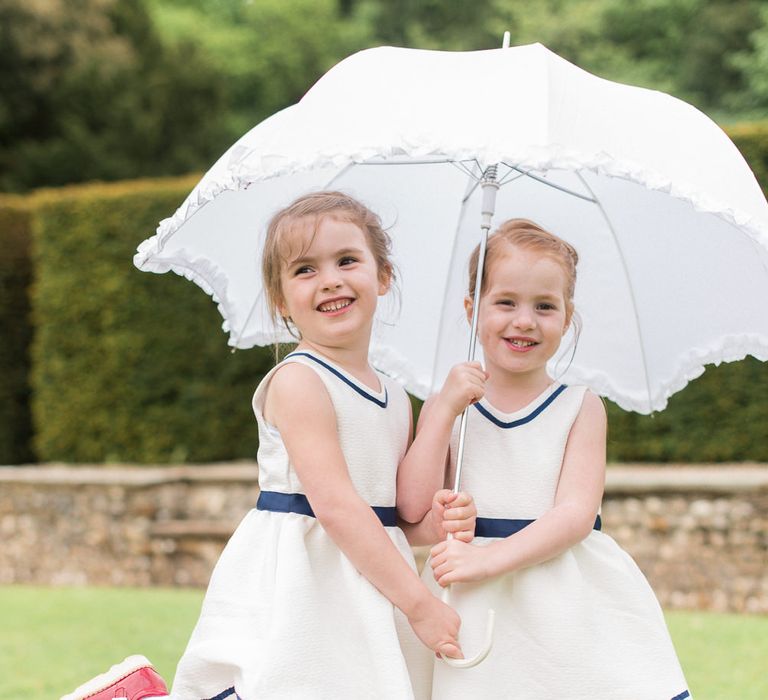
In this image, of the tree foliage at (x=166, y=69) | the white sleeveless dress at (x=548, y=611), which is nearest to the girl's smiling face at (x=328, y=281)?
the white sleeveless dress at (x=548, y=611)

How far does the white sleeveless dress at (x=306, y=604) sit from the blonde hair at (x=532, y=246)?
0.43 metres

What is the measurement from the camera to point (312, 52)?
20.7 meters

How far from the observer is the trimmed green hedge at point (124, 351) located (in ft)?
28.4

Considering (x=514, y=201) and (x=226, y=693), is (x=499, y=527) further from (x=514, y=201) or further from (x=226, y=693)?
(x=514, y=201)

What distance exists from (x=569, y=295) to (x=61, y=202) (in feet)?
23.4

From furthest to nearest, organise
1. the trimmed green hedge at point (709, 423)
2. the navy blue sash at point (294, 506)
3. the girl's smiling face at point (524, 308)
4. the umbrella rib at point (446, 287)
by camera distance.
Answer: the trimmed green hedge at point (709, 423) → the umbrella rib at point (446, 287) → the girl's smiling face at point (524, 308) → the navy blue sash at point (294, 506)

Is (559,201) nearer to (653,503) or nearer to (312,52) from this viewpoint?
(653,503)

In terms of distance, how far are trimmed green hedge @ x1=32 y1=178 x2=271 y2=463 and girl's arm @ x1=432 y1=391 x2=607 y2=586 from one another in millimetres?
5920

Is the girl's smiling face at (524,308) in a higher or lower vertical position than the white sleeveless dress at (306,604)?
higher

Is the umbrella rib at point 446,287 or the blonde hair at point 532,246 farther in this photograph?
the umbrella rib at point 446,287

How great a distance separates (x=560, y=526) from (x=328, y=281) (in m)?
0.71

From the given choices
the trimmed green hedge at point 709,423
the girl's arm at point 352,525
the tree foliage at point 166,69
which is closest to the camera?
the girl's arm at point 352,525

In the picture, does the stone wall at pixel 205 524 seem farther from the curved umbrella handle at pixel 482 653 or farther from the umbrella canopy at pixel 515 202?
the curved umbrella handle at pixel 482 653

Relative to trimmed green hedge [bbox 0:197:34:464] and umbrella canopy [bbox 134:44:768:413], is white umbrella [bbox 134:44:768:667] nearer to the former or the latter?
umbrella canopy [bbox 134:44:768:413]
